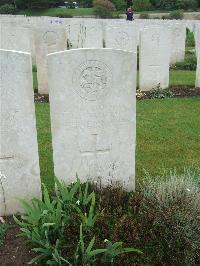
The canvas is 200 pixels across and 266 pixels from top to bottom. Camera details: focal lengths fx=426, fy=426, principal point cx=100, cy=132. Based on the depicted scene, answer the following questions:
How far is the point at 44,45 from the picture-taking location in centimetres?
947

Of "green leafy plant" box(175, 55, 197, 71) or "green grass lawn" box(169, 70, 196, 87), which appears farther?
"green leafy plant" box(175, 55, 197, 71)

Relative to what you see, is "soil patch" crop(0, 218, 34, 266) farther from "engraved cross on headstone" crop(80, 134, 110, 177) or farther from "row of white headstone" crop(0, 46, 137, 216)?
"engraved cross on headstone" crop(80, 134, 110, 177)

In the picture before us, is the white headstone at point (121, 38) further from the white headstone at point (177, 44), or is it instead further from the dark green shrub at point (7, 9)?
the dark green shrub at point (7, 9)

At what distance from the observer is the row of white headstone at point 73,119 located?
405 cm

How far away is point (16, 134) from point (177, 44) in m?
12.5

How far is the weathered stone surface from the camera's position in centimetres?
416

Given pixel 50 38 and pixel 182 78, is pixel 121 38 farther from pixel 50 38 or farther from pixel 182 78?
pixel 50 38

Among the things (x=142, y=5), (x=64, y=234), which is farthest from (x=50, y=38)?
(x=142, y=5)

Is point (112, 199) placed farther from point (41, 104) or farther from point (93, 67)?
point (41, 104)

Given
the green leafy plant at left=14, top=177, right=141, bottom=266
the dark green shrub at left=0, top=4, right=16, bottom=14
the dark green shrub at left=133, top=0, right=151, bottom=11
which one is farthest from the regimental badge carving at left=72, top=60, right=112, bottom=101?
the dark green shrub at left=133, top=0, right=151, bottom=11

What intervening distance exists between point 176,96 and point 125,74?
5.53m

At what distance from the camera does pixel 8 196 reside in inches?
173

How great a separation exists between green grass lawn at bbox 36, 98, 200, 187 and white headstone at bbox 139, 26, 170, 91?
3.03 feet

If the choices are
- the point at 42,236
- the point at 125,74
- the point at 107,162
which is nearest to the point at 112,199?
the point at 107,162
